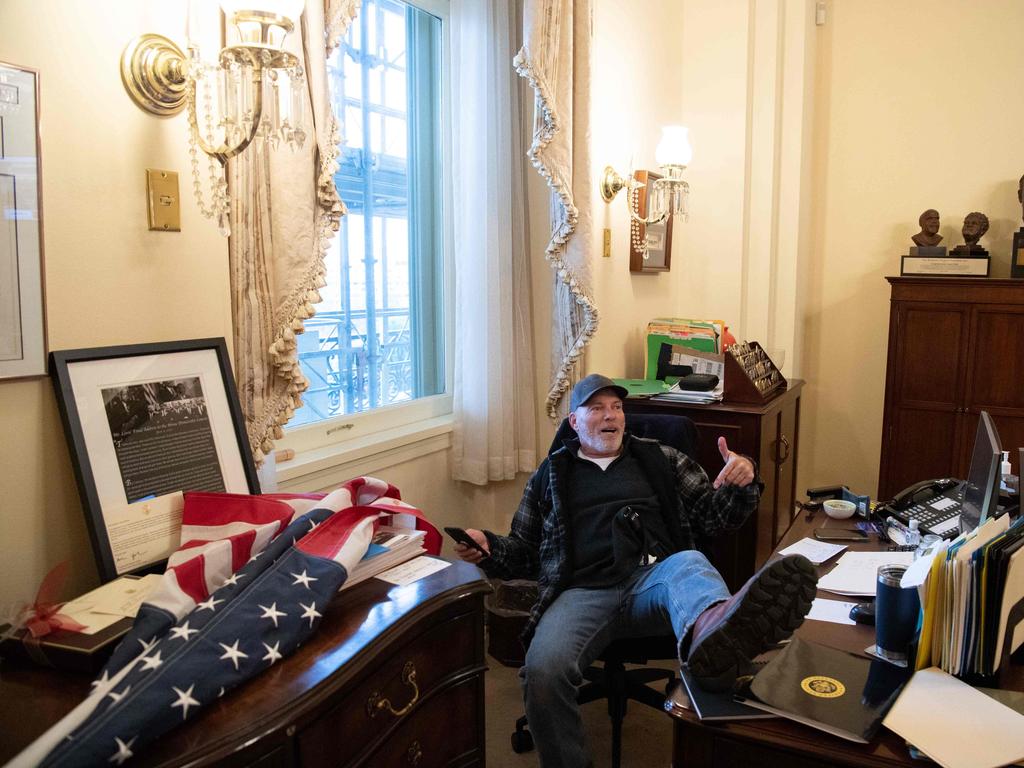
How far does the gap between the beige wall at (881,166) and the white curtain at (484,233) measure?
222 cm

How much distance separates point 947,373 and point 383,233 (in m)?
2.75

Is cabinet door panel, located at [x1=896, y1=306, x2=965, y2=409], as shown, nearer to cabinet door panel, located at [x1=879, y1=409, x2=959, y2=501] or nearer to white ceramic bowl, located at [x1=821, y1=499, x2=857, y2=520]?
cabinet door panel, located at [x1=879, y1=409, x2=959, y2=501]

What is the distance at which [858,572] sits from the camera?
6.54ft

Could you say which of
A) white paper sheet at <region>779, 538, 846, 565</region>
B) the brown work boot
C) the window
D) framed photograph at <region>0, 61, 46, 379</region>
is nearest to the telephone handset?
white paper sheet at <region>779, 538, 846, 565</region>

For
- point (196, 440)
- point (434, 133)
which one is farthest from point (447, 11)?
point (196, 440)

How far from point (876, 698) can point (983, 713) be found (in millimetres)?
156

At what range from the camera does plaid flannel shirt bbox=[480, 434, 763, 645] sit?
2441 mm

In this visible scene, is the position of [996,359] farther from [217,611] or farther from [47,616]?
[47,616]

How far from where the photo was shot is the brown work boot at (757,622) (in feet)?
4.82

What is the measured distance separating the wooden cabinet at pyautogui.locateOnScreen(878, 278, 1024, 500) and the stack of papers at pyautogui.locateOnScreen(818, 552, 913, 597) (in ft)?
6.61

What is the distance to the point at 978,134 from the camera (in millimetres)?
4246

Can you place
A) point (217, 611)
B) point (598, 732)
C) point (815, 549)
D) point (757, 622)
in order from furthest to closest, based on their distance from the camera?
point (598, 732), point (815, 549), point (757, 622), point (217, 611)

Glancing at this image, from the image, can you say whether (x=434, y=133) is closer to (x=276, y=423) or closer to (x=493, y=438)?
(x=493, y=438)

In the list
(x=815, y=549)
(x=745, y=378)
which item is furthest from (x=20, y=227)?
(x=745, y=378)
